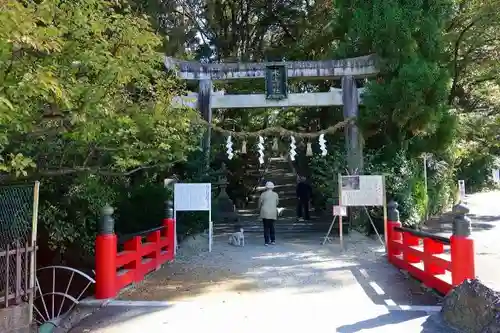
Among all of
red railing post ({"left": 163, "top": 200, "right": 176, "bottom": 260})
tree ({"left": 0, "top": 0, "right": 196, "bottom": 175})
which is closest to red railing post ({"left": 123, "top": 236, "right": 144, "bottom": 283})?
tree ({"left": 0, "top": 0, "right": 196, "bottom": 175})

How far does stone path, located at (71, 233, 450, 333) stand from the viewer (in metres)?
5.47

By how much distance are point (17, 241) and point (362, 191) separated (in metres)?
7.44

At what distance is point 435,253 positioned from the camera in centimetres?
731

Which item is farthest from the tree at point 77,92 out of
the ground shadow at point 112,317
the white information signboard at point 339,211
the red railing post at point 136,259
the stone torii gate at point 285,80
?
the stone torii gate at point 285,80

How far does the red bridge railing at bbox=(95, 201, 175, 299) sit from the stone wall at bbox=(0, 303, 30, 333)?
121cm

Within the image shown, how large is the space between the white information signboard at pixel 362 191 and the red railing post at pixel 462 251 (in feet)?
14.0

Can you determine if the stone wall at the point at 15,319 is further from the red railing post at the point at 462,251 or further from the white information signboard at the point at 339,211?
the white information signboard at the point at 339,211

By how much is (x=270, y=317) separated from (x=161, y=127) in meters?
3.78

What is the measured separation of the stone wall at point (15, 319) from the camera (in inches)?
204

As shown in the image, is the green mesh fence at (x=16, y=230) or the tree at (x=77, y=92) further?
the green mesh fence at (x=16, y=230)

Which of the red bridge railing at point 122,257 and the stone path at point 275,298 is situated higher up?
the red bridge railing at point 122,257

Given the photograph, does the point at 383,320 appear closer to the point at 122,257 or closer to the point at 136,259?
the point at 122,257

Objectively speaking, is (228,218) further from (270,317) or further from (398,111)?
(270,317)

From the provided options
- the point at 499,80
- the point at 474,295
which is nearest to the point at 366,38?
the point at 499,80
